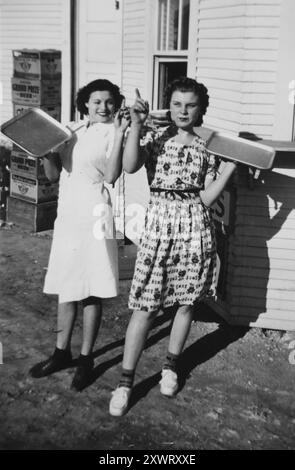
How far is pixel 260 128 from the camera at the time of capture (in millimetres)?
4465

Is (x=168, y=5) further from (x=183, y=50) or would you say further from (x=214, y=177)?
(x=214, y=177)

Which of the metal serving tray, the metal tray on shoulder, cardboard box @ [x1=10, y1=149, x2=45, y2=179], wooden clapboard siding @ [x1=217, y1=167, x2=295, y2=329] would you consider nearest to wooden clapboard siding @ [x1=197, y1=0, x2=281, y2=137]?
wooden clapboard siding @ [x1=217, y1=167, x2=295, y2=329]

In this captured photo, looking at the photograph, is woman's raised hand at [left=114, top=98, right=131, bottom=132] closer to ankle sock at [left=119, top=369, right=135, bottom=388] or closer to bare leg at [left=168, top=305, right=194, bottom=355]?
bare leg at [left=168, top=305, right=194, bottom=355]

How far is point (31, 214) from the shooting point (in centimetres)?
739

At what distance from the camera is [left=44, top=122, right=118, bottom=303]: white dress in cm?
356

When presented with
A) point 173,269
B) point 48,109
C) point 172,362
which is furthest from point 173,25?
point 172,362

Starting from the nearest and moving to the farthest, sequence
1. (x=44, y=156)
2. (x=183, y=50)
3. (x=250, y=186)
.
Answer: (x=44, y=156)
(x=250, y=186)
(x=183, y=50)

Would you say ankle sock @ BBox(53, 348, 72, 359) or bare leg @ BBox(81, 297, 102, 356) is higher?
bare leg @ BBox(81, 297, 102, 356)

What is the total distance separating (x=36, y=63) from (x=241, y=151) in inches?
188

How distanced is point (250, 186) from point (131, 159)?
143cm

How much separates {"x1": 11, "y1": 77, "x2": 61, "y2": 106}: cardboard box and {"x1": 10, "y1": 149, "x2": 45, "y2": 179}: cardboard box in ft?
2.21

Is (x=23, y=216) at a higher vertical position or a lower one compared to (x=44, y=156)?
lower

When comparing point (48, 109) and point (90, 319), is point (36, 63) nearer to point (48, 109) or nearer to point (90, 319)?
point (48, 109)
